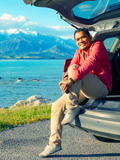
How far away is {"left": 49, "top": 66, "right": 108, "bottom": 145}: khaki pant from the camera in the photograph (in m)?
3.62

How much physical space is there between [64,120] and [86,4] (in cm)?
189

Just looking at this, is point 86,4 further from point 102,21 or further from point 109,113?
point 109,113

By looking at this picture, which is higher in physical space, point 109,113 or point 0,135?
point 109,113

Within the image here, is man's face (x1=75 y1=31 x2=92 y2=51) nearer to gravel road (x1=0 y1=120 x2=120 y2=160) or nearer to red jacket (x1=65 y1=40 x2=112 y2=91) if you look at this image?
red jacket (x1=65 y1=40 x2=112 y2=91)

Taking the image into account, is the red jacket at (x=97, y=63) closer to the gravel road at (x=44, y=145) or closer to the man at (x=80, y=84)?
the man at (x=80, y=84)

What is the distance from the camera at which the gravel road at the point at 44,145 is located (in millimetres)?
3902

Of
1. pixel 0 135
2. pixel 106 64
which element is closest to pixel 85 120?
pixel 106 64

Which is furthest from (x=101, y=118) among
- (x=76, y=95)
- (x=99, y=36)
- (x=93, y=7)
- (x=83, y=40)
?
(x=93, y=7)

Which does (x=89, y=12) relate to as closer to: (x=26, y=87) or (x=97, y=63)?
(x=97, y=63)

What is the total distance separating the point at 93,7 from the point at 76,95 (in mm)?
1567

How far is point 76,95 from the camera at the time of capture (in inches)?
142

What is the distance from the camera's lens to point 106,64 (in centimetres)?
388

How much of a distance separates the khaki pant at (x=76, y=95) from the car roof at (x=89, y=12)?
37.6 inches

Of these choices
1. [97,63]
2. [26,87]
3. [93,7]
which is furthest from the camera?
[26,87]
